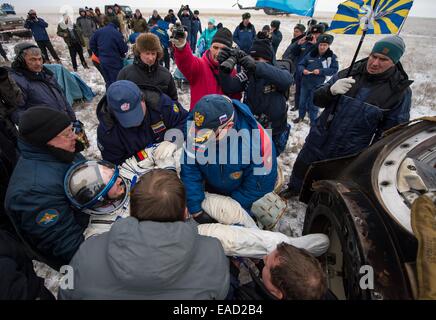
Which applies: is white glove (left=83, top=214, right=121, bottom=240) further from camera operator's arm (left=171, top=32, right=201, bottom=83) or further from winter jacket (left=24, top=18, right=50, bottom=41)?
winter jacket (left=24, top=18, right=50, bottom=41)

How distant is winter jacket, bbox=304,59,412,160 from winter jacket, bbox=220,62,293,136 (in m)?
0.43

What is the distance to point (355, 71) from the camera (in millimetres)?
2592

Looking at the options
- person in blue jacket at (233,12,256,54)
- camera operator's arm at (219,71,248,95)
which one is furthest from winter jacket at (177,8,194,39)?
camera operator's arm at (219,71,248,95)

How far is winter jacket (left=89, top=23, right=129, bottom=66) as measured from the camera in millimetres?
5203

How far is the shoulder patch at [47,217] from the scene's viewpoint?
1.56 m

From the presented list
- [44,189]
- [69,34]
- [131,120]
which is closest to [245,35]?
[69,34]

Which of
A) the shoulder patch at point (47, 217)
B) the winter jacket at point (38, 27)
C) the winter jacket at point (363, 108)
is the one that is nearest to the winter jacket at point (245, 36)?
the winter jacket at point (363, 108)

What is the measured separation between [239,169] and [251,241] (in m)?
0.63

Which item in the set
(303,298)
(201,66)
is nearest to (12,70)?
(201,66)

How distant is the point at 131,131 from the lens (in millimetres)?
2379

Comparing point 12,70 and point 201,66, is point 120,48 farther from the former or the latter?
point 201,66

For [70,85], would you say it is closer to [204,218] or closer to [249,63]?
[249,63]

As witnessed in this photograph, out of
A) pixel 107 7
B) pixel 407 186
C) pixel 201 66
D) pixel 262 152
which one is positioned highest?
pixel 107 7

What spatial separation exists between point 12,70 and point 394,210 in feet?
15.3
